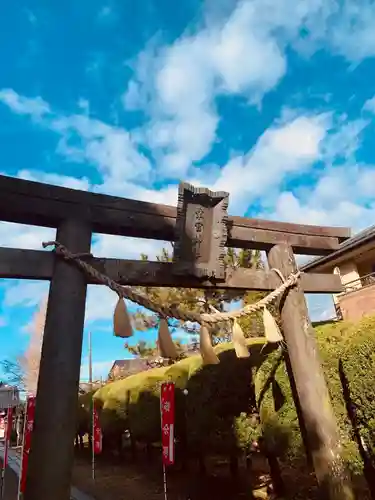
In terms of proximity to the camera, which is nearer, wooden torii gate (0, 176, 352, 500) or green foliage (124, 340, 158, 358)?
wooden torii gate (0, 176, 352, 500)

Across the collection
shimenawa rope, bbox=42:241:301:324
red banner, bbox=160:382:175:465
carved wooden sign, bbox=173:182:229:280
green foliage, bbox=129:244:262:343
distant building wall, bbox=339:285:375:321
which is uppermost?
green foliage, bbox=129:244:262:343

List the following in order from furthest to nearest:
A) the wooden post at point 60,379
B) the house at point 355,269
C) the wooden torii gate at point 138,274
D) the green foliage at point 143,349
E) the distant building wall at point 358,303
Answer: the green foliage at point 143,349 < the house at point 355,269 < the distant building wall at point 358,303 < the wooden torii gate at point 138,274 < the wooden post at point 60,379

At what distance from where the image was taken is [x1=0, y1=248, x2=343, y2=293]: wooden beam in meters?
3.14

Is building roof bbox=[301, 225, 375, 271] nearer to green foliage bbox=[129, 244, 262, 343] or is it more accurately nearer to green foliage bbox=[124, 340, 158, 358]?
green foliage bbox=[129, 244, 262, 343]

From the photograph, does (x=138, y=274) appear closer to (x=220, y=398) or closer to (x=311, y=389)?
(x=311, y=389)

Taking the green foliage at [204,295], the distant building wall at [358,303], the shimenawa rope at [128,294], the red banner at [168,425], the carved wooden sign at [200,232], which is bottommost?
the red banner at [168,425]

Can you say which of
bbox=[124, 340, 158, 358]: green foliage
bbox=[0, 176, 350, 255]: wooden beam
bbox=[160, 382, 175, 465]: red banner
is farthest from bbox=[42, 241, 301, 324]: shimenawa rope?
bbox=[124, 340, 158, 358]: green foliage

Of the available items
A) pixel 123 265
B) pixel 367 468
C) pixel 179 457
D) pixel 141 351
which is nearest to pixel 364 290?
pixel 179 457

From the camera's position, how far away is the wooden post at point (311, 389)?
3.50 meters

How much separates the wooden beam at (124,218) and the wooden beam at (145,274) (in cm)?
33

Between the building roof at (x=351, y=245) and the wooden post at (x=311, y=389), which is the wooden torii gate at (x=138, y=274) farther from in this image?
the building roof at (x=351, y=245)

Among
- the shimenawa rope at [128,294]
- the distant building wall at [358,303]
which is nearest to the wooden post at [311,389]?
the shimenawa rope at [128,294]

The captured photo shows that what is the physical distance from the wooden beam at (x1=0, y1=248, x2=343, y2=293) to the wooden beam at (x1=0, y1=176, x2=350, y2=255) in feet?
1.10

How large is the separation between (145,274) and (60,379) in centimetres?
121
